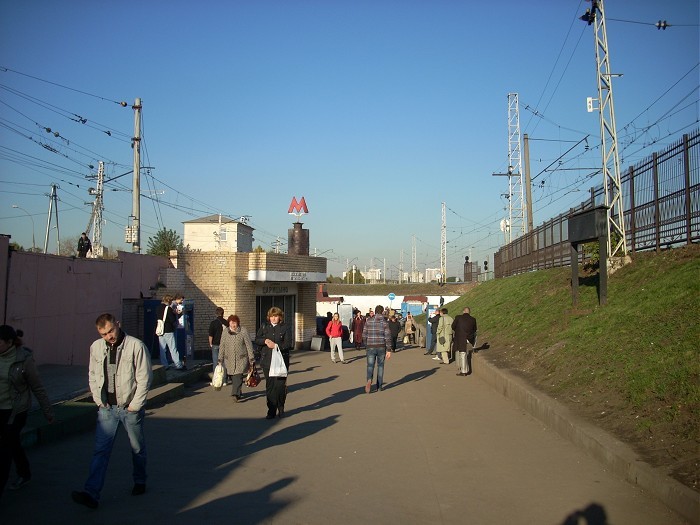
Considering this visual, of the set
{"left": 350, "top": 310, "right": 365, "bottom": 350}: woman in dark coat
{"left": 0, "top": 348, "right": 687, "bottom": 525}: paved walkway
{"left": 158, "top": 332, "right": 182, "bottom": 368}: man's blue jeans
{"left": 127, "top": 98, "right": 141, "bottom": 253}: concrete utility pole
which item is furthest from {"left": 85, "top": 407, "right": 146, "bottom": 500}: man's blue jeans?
{"left": 350, "top": 310, "right": 365, "bottom": 350}: woman in dark coat

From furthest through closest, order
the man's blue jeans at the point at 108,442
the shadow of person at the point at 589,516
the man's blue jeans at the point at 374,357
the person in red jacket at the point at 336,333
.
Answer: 1. the person in red jacket at the point at 336,333
2. the man's blue jeans at the point at 374,357
3. the man's blue jeans at the point at 108,442
4. the shadow of person at the point at 589,516

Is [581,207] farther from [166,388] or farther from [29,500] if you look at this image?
[29,500]

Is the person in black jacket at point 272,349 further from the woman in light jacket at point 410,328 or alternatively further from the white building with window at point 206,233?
the white building with window at point 206,233

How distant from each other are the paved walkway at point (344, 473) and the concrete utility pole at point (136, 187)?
51.4 ft

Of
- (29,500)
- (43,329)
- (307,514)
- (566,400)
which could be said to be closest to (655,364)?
(566,400)

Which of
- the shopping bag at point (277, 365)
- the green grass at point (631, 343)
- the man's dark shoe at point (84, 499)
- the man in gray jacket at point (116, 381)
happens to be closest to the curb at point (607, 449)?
the green grass at point (631, 343)

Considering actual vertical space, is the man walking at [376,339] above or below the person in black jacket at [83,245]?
below

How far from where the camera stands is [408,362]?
21953 millimetres

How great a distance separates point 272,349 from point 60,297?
23.7 ft

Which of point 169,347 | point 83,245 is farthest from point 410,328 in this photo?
point 169,347

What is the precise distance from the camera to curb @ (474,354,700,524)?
530 centimetres

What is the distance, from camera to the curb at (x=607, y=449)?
5.30m

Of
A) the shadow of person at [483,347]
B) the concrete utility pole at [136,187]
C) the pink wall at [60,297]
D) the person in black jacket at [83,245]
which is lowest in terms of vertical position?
the shadow of person at [483,347]

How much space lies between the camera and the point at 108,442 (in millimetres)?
6008
